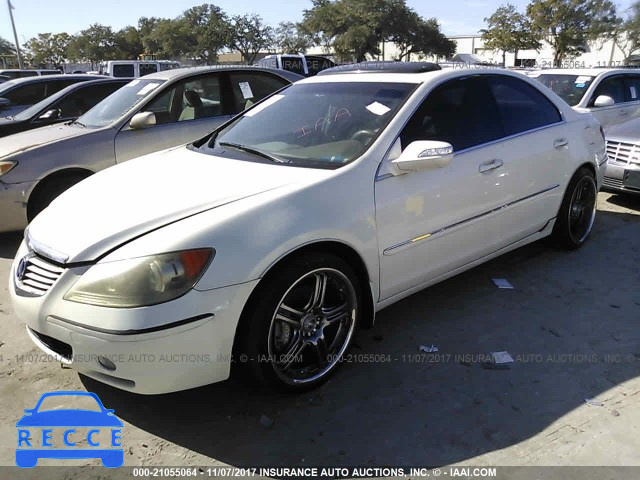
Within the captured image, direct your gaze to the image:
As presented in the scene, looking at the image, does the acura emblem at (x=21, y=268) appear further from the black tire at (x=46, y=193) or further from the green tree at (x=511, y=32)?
the green tree at (x=511, y=32)

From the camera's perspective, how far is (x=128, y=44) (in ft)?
194

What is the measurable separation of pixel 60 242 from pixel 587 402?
2735 millimetres

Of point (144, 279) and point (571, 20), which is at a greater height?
point (571, 20)

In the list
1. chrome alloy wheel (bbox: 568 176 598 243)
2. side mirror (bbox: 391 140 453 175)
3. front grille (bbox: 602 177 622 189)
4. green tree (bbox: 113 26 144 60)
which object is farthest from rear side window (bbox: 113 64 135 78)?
green tree (bbox: 113 26 144 60)

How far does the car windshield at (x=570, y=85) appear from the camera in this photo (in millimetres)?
7719

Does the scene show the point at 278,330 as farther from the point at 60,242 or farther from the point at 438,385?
the point at 60,242

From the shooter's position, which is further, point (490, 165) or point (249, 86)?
point (249, 86)

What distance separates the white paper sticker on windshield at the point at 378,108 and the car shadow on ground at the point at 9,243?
3.69 meters

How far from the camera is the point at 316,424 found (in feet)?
8.59

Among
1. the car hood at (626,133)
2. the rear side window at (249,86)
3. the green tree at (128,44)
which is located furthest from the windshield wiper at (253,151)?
the green tree at (128,44)

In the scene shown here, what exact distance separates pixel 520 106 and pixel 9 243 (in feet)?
16.1

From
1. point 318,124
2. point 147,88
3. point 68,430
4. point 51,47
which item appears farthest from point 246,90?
point 51,47

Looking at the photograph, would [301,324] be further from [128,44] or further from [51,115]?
[128,44]

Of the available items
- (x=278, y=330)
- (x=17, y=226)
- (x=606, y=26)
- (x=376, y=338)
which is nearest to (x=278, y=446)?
(x=278, y=330)
